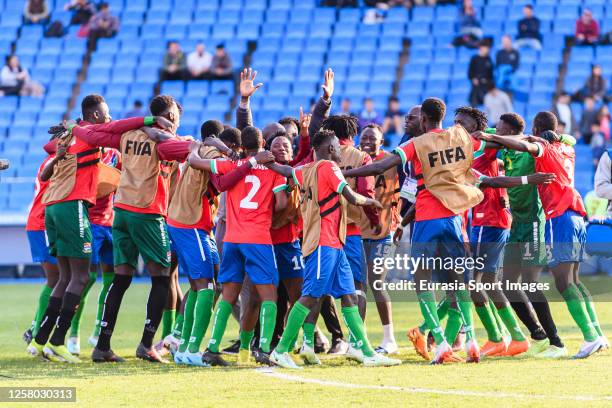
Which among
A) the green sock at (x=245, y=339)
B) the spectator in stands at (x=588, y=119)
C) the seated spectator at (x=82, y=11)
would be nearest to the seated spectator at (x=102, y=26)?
the seated spectator at (x=82, y=11)

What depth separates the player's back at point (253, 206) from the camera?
9.62 meters

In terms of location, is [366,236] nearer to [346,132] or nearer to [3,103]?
[346,132]

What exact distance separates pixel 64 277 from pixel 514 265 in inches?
168

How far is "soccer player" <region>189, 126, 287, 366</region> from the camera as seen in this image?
9.56m

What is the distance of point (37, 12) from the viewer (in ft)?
91.4

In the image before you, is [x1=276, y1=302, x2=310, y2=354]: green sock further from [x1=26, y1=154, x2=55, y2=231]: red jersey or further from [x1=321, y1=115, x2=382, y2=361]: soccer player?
[x1=26, y1=154, x2=55, y2=231]: red jersey

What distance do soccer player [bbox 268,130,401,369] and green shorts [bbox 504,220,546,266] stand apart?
196 cm

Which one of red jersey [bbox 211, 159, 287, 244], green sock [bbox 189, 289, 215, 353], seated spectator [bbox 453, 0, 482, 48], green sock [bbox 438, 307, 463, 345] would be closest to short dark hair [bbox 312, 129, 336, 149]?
red jersey [bbox 211, 159, 287, 244]

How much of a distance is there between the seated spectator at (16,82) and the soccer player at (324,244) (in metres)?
17.5

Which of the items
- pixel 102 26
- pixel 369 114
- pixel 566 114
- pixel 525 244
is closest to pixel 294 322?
pixel 525 244

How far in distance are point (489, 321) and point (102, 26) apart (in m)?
18.8

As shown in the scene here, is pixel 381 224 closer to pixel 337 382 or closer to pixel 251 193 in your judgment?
pixel 251 193

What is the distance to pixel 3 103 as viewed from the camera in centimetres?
2573

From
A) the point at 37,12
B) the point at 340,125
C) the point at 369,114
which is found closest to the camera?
the point at 340,125
